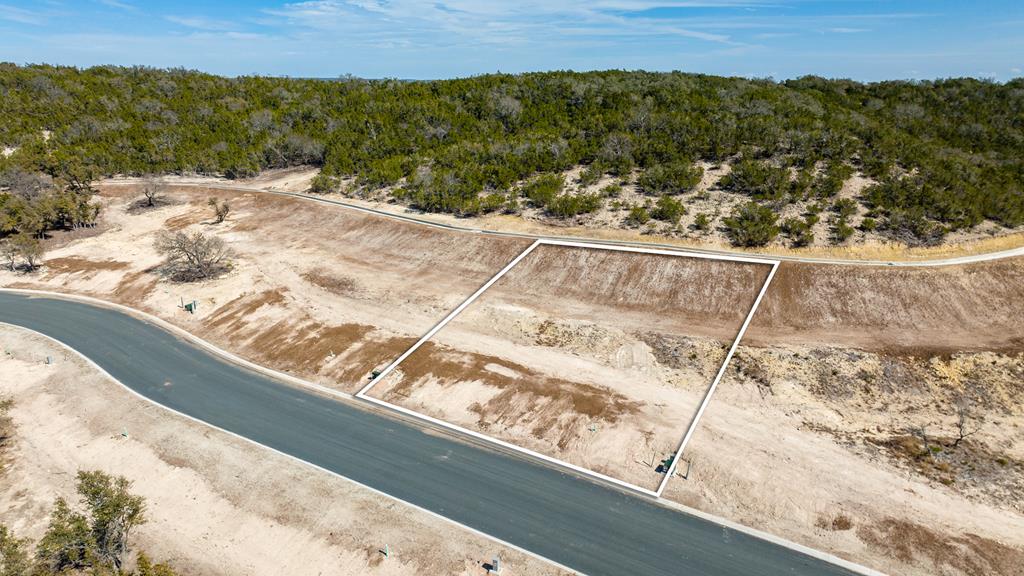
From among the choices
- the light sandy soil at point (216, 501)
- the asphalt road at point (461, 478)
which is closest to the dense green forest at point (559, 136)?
the asphalt road at point (461, 478)

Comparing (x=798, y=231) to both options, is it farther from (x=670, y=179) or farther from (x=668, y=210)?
(x=670, y=179)

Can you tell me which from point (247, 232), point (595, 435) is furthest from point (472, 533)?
point (247, 232)

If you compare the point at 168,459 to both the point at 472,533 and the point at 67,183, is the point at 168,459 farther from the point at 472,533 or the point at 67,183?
the point at 67,183

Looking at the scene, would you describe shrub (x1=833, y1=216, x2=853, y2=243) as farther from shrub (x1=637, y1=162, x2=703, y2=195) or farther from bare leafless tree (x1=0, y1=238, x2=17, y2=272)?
bare leafless tree (x1=0, y1=238, x2=17, y2=272)

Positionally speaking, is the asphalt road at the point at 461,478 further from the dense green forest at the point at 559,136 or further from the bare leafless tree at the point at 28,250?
the dense green forest at the point at 559,136

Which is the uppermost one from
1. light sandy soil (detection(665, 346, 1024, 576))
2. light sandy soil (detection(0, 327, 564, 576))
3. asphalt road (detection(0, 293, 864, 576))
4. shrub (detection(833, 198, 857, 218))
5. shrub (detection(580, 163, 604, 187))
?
shrub (detection(580, 163, 604, 187))

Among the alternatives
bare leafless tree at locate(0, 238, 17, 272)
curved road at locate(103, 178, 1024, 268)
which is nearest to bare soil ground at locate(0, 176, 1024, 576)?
curved road at locate(103, 178, 1024, 268)
